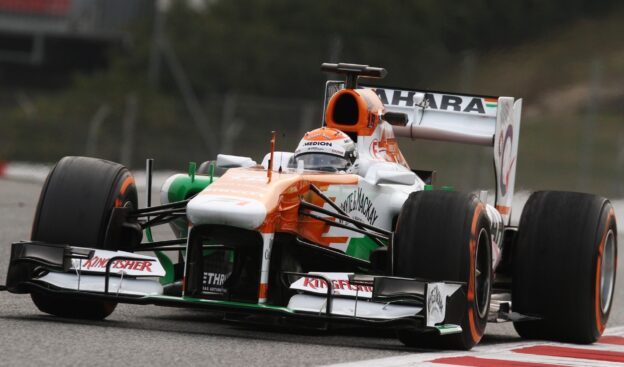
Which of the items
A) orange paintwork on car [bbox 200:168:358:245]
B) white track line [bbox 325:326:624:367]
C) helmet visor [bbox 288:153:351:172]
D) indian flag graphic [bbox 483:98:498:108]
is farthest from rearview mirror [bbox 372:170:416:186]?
indian flag graphic [bbox 483:98:498:108]

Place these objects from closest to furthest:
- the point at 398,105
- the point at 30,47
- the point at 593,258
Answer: the point at 593,258 → the point at 398,105 → the point at 30,47

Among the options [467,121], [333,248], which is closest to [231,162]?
[333,248]

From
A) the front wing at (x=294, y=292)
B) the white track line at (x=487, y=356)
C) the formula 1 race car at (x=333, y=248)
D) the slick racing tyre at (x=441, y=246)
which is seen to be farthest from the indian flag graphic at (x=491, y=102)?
the front wing at (x=294, y=292)

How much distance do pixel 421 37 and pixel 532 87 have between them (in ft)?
17.1

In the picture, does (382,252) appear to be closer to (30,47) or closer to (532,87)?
(532,87)

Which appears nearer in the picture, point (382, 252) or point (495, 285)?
point (382, 252)

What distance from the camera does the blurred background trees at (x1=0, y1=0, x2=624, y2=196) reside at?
23.3 metres

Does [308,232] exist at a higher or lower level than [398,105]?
lower

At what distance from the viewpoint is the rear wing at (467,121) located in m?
12.4

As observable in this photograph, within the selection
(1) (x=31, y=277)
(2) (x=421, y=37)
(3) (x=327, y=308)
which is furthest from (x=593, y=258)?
(2) (x=421, y=37)

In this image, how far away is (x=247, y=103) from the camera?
30.3 metres

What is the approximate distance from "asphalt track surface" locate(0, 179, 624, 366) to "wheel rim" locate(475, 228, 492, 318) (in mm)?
475

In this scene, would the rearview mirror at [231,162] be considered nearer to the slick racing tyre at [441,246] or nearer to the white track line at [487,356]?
the slick racing tyre at [441,246]

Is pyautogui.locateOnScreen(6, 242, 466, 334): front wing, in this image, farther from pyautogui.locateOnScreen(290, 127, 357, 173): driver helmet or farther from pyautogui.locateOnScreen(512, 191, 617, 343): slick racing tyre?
pyautogui.locateOnScreen(512, 191, 617, 343): slick racing tyre
